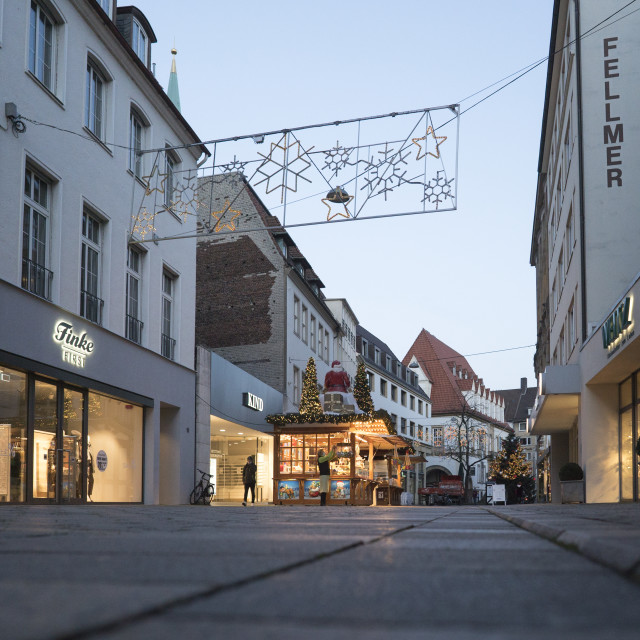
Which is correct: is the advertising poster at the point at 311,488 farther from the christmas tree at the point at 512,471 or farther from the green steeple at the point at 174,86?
the christmas tree at the point at 512,471

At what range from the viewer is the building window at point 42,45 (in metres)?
18.0

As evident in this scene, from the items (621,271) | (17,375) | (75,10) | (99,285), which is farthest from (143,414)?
(621,271)

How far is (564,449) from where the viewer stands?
39.9 meters

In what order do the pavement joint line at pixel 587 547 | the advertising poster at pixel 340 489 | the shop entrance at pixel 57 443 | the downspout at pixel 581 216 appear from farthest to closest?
1. the advertising poster at pixel 340 489
2. the downspout at pixel 581 216
3. the shop entrance at pixel 57 443
4. the pavement joint line at pixel 587 547

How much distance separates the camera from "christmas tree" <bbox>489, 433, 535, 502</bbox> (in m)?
77.8

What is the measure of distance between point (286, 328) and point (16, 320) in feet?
80.7

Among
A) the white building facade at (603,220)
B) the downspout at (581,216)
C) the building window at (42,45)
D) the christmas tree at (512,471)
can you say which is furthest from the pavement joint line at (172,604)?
the christmas tree at (512,471)

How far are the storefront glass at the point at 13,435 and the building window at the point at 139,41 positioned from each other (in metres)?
10.7

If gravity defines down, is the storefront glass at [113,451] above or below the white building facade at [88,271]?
below

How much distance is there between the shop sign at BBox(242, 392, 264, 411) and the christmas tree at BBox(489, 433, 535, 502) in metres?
45.0

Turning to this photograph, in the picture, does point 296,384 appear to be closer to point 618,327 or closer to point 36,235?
point 36,235

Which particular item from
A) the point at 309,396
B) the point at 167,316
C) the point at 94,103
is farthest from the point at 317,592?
the point at 309,396

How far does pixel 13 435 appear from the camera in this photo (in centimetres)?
1655

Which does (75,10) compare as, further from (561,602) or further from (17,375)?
(561,602)
